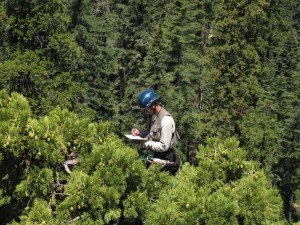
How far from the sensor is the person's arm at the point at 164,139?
603 cm

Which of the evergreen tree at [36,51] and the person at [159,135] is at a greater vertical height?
the person at [159,135]

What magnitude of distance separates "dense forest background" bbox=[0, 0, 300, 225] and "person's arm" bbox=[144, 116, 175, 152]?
0.39 meters

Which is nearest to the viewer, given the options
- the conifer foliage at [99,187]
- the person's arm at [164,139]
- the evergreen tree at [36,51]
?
the conifer foliage at [99,187]

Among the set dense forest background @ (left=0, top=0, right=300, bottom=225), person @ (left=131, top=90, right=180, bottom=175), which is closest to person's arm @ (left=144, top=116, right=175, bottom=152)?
person @ (left=131, top=90, right=180, bottom=175)

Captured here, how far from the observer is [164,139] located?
20.0 ft

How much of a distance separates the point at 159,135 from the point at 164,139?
345 mm

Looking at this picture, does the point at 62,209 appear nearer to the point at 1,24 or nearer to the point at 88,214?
the point at 88,214

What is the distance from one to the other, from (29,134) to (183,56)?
27.2 meters

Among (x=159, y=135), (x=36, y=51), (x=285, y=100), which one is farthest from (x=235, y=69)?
(x=159, y=135)

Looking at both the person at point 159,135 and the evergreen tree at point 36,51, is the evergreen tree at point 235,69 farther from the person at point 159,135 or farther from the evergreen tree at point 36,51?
the person at point 159,135

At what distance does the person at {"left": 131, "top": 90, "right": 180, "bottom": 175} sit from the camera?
609 centimetres

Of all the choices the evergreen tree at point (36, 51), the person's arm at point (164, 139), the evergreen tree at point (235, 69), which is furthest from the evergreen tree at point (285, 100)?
the person's arm at point (164, 139)

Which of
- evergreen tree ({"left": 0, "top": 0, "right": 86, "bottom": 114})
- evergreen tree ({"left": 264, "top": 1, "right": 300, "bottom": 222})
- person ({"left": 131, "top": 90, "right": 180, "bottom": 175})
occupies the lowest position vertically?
evergreen tree ({"left": 264, "top": 1, "right": 300, "bottom": 222})

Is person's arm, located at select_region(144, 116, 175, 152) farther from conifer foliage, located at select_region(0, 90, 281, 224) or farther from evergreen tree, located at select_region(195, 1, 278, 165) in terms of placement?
evergreen tree, located at select_region(195, 1, 278, 165)
